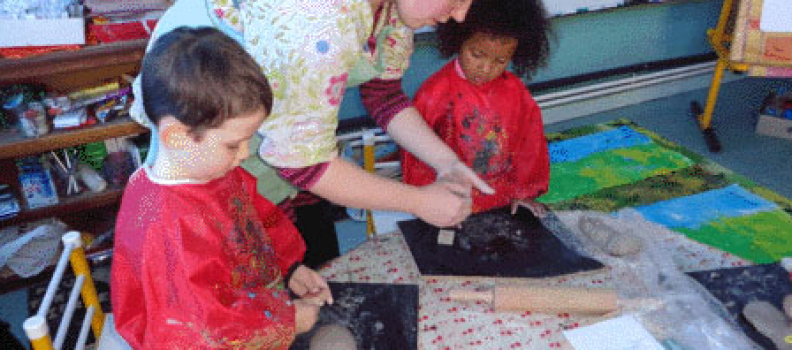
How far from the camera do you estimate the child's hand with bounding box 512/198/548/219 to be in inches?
51.6

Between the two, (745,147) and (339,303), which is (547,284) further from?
(745,147)

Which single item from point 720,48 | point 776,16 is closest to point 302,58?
point 776,16

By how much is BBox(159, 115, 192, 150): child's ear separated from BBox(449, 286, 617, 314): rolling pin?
59 cm

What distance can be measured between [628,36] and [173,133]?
3.13m

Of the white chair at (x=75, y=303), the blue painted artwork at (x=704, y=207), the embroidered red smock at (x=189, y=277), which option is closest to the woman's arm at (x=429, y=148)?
the embroidered red smock at (x=189, y=277)

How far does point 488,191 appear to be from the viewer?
1.19 metres

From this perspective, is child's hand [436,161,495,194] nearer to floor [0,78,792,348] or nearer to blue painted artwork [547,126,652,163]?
floor [0,78,792,348]

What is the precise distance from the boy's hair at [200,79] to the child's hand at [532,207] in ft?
2.31

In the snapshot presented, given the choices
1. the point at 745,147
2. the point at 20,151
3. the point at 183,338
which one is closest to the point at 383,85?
the point at 183,338

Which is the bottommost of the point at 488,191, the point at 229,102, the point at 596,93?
the point at 596,93

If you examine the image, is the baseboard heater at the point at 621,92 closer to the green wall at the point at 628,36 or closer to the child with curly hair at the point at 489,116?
the green wall at the point at 628,36

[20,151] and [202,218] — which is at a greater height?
[202,218]

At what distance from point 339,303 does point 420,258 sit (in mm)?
204

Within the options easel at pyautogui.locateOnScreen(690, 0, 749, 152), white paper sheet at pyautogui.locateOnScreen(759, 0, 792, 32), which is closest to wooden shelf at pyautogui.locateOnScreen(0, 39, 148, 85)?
white paper sheet at pyautogui.locateOnScreen(759, 0, 792, 32)
